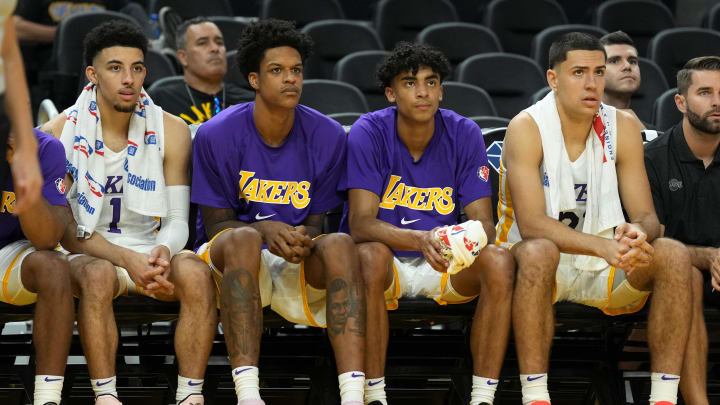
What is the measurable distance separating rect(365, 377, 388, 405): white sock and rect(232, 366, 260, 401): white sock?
39 centimetres

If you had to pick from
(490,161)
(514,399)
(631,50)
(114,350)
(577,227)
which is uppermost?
(631,50)

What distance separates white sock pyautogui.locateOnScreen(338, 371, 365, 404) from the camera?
3.45 metres

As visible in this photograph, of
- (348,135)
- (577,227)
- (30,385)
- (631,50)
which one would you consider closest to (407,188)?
(348,135)

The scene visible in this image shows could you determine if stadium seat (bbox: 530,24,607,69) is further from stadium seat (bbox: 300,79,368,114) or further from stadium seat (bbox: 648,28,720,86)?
stadium seat (bbox: 300,79,368,114)

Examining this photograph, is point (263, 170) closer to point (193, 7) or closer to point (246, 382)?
point (246, 382)

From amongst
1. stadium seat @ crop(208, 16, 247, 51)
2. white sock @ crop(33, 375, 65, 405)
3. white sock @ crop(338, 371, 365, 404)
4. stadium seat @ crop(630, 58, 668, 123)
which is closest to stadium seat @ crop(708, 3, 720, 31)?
stadium seat @ crop(630, 58, 668, 123)

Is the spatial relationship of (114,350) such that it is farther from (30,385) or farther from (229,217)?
(229,217)

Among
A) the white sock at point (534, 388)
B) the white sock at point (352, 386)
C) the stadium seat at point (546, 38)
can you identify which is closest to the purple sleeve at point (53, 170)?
the white sock at point (352, 386)

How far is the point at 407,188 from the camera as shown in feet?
13.5

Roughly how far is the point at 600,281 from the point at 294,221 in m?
1.19

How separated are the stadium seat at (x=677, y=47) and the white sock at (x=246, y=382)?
14.9ft

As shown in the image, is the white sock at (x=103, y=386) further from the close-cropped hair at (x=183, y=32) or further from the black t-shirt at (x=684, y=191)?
the close-cropped hair at (x=183, y=32)

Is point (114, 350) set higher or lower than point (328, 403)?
higher

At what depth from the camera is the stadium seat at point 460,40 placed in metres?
6.86
